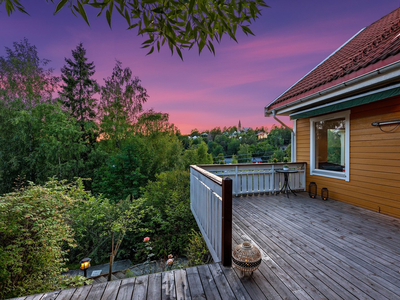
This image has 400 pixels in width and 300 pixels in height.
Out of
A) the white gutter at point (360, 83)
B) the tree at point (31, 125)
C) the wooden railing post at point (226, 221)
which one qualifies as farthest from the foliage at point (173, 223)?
the tree at point (31, 125)

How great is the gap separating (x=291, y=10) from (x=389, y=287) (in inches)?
302

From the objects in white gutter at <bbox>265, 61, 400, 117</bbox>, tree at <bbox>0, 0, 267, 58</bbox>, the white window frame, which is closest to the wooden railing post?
tree at <bbox>0, 0, 267, 58</bbox>

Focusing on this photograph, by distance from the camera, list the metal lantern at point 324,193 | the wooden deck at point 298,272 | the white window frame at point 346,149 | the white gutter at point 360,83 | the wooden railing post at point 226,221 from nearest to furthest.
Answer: the wooden deck at point 298,272, the wooden railing post at point 226,221, the white gutter at point 360,83, the white window frame at point 346,149, the metal lantern at point 324,193

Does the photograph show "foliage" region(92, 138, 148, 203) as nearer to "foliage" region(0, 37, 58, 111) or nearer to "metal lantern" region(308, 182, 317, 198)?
"foliage" region(0, 37, 58, 111)

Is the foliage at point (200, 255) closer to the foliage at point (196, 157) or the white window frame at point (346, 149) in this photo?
the white window frame at point (346, 149)

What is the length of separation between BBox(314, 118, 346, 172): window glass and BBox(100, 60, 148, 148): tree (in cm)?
1441

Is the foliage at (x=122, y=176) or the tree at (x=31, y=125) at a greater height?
the tree at (x=31, y=125)

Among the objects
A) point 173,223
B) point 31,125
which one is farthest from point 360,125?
point 31,125

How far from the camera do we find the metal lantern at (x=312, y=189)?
4.97m

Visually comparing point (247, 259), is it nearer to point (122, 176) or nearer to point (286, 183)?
point (286, 183)

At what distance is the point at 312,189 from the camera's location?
204 inches

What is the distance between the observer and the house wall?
3.44 m

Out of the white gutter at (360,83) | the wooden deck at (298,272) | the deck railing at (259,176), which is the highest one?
the white gutter at (360,83)

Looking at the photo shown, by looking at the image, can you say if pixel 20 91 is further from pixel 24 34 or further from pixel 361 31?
pixel 361 31
